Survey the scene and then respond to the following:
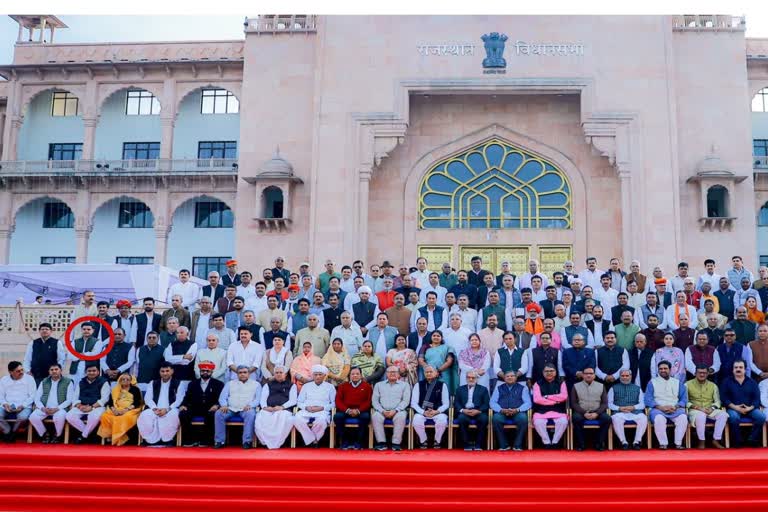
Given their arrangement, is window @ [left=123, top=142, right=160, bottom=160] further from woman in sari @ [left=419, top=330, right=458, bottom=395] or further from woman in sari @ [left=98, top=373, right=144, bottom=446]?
woman in sari @ [left=419, top=330, right=458, bottom=395]

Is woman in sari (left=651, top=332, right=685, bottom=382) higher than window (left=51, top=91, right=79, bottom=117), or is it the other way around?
window (left=51, top=91, right=79, bottom=117)

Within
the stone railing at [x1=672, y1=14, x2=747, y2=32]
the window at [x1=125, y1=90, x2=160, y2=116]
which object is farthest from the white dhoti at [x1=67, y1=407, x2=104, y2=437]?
the window at [x1=125, y1=90, x2=160, y2=116]

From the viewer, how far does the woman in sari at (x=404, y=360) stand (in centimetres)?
948

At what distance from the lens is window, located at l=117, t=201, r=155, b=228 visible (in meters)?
24.6

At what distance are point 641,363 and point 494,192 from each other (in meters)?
10.7

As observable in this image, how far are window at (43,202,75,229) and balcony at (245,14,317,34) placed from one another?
9.18 m

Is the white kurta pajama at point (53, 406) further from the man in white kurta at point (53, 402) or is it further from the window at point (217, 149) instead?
the window at point (217, 149)

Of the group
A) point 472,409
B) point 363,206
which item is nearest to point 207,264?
point 363,206

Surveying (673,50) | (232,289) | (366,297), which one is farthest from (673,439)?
(673,50)

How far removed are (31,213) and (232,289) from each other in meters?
16.5

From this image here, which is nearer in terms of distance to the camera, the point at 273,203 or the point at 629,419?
the point at 629,419

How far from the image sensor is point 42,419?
30.9 ft

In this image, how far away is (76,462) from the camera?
8156 millimetres

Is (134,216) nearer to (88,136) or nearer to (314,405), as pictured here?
(88,136)
